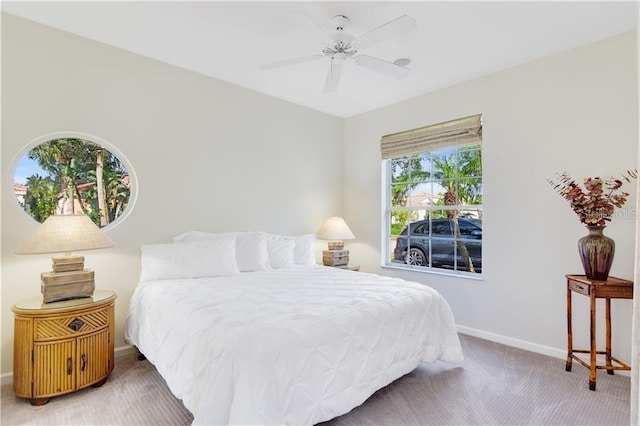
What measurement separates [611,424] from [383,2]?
2.98 meters

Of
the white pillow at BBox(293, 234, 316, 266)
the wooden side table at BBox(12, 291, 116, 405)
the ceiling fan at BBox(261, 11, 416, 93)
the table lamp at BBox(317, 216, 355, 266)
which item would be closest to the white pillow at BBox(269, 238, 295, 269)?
the white pillow at BBox(293, 234, 316, 266)

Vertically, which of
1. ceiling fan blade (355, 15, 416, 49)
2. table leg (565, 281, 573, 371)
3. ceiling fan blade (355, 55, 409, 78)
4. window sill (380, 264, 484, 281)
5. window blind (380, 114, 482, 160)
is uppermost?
ceiling fan blade (355, 15, 416, 49)

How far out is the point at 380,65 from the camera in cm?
247

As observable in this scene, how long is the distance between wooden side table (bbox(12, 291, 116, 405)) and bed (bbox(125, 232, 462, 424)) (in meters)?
0.33

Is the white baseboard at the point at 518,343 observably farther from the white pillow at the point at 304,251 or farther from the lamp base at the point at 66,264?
the lamp base at the point at 66,264

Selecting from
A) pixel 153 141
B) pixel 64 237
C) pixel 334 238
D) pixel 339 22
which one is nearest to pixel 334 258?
pixel 334 238

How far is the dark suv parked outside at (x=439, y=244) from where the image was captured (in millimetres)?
3615

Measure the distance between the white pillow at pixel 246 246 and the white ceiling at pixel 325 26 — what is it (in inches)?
65.5

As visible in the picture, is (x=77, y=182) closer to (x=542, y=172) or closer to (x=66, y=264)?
(x=66, y=264)

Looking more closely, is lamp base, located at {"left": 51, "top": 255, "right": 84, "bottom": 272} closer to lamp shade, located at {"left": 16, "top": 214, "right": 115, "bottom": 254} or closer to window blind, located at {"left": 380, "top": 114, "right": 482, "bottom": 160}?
lamp shade, located at {"left": 16, "top": 214, "right": 115, "bottom": 254}

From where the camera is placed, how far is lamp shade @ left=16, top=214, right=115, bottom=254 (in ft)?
7.05

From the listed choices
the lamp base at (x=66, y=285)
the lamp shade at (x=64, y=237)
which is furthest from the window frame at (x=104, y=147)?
the lamp base at (x=66, y=285)

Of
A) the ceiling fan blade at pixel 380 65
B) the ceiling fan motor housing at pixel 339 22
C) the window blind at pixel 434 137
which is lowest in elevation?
the window blind at pixel 434 137

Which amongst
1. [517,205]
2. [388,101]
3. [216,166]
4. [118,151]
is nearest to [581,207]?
[517,205]
